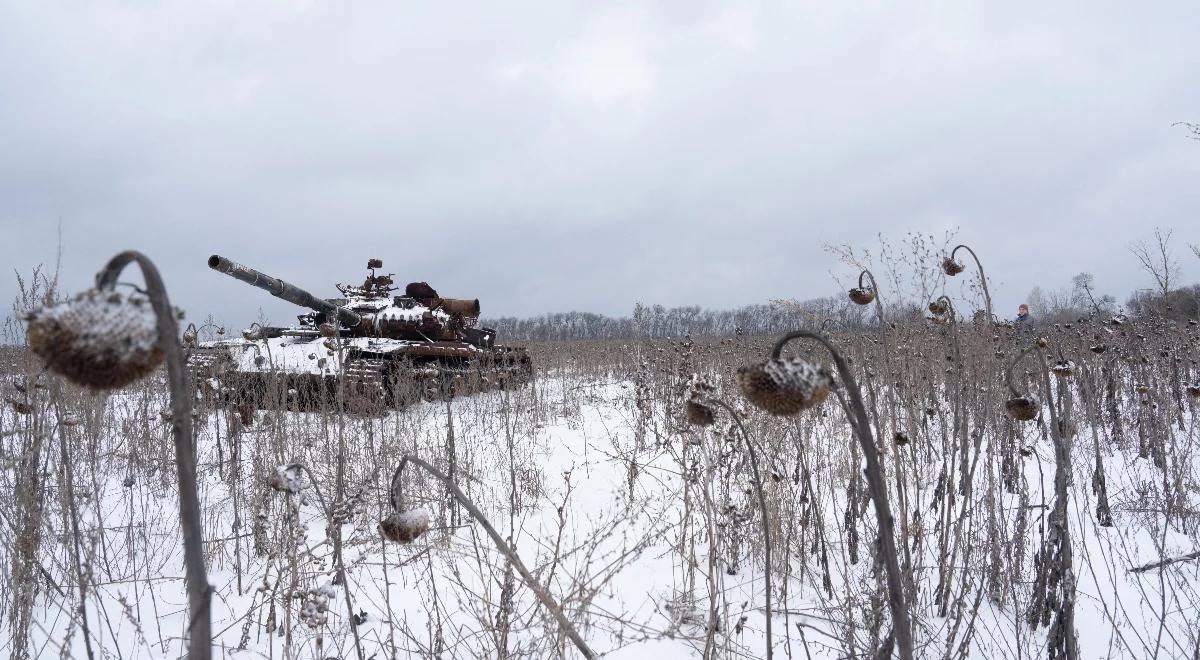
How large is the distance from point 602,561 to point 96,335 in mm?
2870


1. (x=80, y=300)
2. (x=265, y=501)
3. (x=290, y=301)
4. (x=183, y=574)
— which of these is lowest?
(x=183, y=574)

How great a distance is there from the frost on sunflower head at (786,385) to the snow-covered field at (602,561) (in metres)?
0.82

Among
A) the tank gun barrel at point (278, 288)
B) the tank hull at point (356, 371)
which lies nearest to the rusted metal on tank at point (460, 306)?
the tank hull at point (356, 371)

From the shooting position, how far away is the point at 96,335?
60 cm

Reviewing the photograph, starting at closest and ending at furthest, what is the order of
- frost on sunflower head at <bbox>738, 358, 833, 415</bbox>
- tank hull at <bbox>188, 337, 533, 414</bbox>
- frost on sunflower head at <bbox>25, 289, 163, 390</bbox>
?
frost on sunflower head at <bbox>25, 289, 163, 390</bbox> < frost on sunflower head at <bbox>738, 358, 833, 415</bbox> < tank hull at <bbox>188, 337, 533, 414</bbox>

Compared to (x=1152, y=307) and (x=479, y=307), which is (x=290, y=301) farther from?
(x=1152, y=307)

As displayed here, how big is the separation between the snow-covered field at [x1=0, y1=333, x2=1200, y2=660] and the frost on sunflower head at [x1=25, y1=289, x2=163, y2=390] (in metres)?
0.96

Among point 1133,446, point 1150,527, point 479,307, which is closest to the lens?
point 1150,527

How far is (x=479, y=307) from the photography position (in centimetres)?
1062

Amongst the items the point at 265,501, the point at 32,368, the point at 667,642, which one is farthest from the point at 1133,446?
the point at 32,368

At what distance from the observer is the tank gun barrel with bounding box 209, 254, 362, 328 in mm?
4447

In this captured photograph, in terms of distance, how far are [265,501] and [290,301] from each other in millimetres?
4389

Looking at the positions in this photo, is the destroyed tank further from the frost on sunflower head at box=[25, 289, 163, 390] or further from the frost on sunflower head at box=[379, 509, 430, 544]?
the frost on sunflower head at box=[25, 289, 163, 390]

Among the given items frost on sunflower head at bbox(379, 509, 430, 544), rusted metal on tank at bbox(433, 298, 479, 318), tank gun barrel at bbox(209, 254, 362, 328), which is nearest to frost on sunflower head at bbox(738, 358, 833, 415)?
frost on sunflower head at bbox(379, 509, 430, 544)
